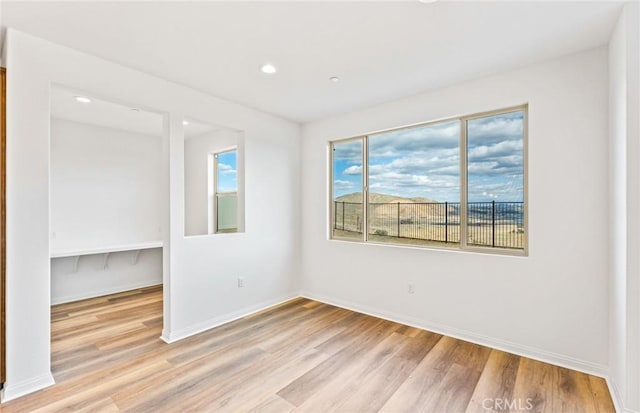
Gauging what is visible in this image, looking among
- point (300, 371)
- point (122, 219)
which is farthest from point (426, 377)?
point (122, 219)

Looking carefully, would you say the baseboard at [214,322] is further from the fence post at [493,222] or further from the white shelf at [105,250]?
the fence post at [493,222]

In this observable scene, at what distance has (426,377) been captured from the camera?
237 centimetres

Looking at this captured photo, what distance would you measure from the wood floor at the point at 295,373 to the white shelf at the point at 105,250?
95 centimetres

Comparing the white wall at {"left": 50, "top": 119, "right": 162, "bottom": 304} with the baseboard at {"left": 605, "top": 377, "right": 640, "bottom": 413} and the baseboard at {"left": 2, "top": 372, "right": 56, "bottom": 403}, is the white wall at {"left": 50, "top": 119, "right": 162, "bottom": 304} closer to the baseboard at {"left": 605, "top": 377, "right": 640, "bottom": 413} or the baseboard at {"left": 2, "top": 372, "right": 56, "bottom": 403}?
the baseboard at {"left": 2, "top": 372, "right": 56, "bottom": 403}

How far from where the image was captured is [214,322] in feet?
11.2

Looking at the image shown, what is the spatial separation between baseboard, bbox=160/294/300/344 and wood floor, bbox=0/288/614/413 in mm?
94

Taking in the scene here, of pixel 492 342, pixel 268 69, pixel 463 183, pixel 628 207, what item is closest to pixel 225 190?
pixel 268 69

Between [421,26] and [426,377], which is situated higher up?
[421,26]

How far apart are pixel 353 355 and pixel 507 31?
2883 millimetres

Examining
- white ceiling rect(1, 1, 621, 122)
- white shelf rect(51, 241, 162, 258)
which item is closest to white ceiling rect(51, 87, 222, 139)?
white ceiling rect(1, 1, 621, 122)

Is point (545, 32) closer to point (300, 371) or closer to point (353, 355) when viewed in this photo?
point (353, 355)

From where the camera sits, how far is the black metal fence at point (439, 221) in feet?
9.46

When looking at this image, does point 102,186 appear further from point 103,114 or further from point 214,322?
point 214,322

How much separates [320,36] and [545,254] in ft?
8.52
